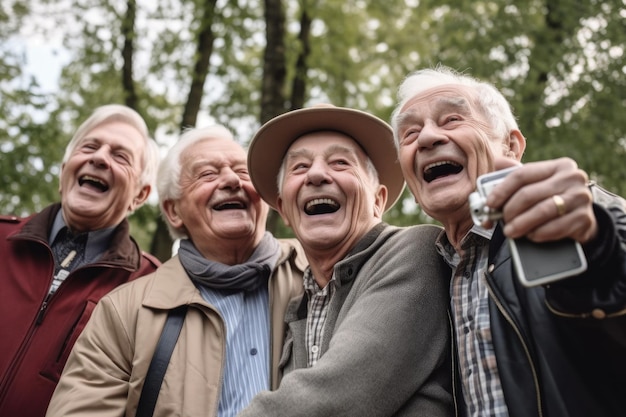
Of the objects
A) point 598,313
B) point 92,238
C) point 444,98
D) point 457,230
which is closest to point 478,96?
point 444,98

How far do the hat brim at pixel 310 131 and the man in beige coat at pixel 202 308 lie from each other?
0.20 metres

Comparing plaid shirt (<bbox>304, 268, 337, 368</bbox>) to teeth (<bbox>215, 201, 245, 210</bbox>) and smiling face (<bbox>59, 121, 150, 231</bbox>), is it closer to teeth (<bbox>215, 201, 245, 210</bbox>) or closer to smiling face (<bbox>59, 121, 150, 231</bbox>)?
teeth (<bbox>215, 201, 245, 210</bbox>)

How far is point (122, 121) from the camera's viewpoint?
4414mm

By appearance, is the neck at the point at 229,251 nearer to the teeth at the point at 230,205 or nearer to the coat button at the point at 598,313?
the teeth at the point at 230,205

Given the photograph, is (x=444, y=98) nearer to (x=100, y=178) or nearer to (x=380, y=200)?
(x=380, y=200)

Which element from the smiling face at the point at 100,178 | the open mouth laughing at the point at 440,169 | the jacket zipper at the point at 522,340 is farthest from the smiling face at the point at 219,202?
the jacket zipper at the point at 522,340

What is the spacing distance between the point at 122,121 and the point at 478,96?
2.80 m

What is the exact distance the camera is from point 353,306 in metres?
2.53

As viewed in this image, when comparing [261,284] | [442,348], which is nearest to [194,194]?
[261,284]

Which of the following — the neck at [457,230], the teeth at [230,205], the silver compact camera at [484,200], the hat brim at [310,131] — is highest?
the hat brim at [310,131]

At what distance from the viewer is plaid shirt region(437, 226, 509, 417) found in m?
2.20

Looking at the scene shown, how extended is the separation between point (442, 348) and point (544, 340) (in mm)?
530

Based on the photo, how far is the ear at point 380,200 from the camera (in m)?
3.46

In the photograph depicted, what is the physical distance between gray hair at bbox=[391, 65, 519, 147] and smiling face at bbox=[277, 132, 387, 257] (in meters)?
0.42
